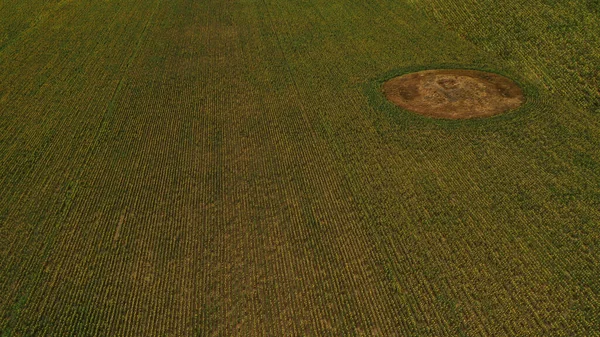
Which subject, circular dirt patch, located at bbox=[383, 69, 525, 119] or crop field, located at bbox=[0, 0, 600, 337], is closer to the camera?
crop field, located at bbox=[0, 0, 600, 337]

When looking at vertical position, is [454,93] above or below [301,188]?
above

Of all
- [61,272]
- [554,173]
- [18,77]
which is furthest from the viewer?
[18,77]

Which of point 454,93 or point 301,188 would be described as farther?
point 454,93

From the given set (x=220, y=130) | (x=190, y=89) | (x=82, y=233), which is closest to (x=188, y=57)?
(x=190, y=89)

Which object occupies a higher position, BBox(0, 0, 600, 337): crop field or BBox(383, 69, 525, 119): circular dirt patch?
BBox(383, 69, 525, 119): circular dirt patch

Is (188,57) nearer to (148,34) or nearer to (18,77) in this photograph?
(148,34)

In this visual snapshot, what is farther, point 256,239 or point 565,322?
point 256,239
